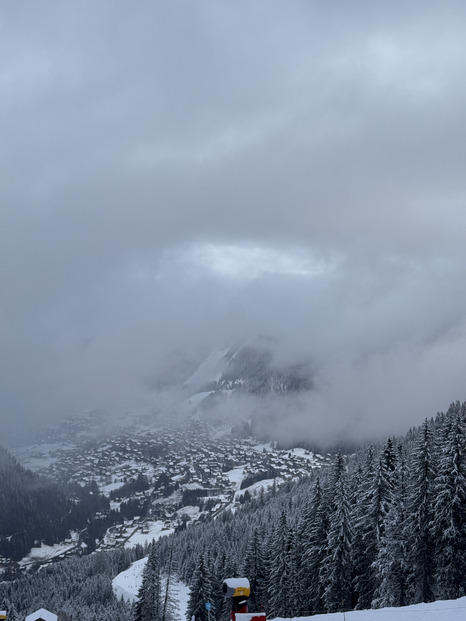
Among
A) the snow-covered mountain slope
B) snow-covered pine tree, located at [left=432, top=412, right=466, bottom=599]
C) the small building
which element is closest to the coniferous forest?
snow-covered pine tree, located at [left=432, top=412, right=466, bottom=599]

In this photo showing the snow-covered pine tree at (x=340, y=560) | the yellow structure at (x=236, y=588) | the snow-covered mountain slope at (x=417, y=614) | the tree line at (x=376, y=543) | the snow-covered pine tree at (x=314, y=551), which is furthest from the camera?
the snow-covered pine tree at (x=314, y=551)

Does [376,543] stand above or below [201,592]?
above

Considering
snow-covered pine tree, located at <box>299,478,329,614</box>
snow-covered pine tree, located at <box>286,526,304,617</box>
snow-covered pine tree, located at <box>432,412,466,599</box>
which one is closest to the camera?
snow-covered pine tree, located at <box>432,412,466,599</box>

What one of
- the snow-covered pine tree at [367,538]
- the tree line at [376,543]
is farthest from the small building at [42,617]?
the snow-covered pine tree at [367,538]

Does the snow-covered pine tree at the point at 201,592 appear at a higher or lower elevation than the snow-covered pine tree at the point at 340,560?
lower

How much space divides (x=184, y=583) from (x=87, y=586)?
1417 inches

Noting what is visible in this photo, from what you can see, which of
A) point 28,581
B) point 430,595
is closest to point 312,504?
point 430,595

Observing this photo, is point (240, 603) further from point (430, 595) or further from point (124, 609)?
point (124, 609)

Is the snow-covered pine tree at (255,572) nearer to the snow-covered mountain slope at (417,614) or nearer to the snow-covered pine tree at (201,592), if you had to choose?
the snow-covered pine tree at (201,592)

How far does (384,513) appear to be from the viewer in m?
43.5

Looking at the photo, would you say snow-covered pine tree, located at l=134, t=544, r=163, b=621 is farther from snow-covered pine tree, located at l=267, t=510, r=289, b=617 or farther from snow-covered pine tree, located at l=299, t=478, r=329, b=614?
snow-covered pine tree, located at l=299, t=478, r=329, b=614

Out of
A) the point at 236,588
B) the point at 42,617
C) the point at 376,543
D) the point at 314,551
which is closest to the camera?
the point at 236,588

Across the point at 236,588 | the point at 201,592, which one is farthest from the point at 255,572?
the point at 236,588

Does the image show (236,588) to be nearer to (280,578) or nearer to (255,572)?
(280,578)
